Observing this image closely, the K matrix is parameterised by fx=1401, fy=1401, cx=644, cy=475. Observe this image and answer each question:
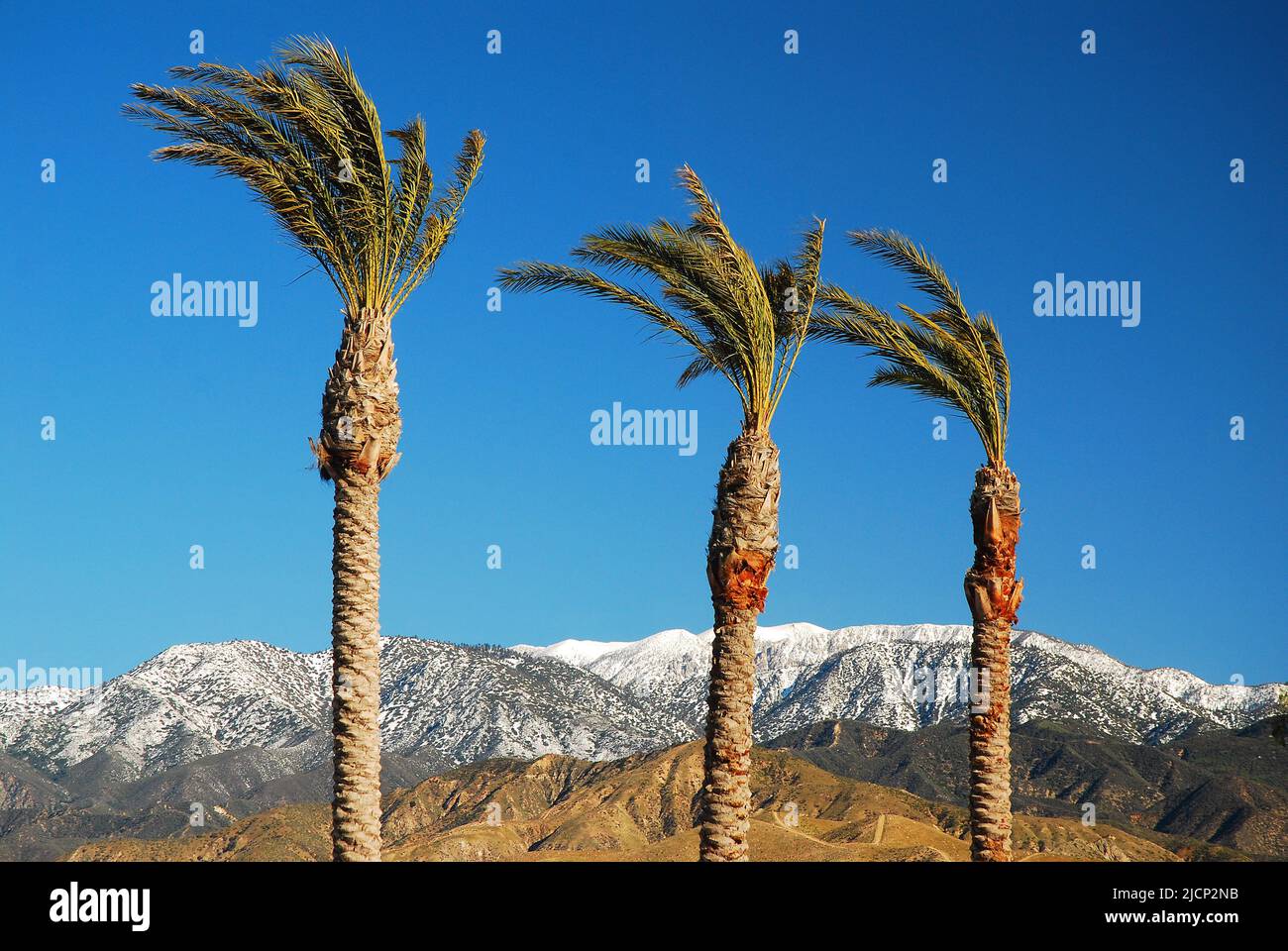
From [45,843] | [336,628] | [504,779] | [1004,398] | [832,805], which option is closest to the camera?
[336,628]

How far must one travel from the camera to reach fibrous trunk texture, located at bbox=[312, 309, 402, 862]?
19.0 metres

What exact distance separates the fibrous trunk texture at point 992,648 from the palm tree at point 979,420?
18mm

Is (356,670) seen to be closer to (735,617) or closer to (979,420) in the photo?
(735,617)

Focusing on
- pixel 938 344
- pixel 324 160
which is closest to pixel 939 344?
pixel 938 344

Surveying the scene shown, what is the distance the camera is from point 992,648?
984 inches

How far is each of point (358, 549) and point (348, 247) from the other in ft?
14.9

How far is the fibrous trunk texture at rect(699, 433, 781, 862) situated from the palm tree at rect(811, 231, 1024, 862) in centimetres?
426

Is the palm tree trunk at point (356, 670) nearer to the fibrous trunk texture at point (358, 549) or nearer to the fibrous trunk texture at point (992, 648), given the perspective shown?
the fibrous trunk texture at point (358, 549)
